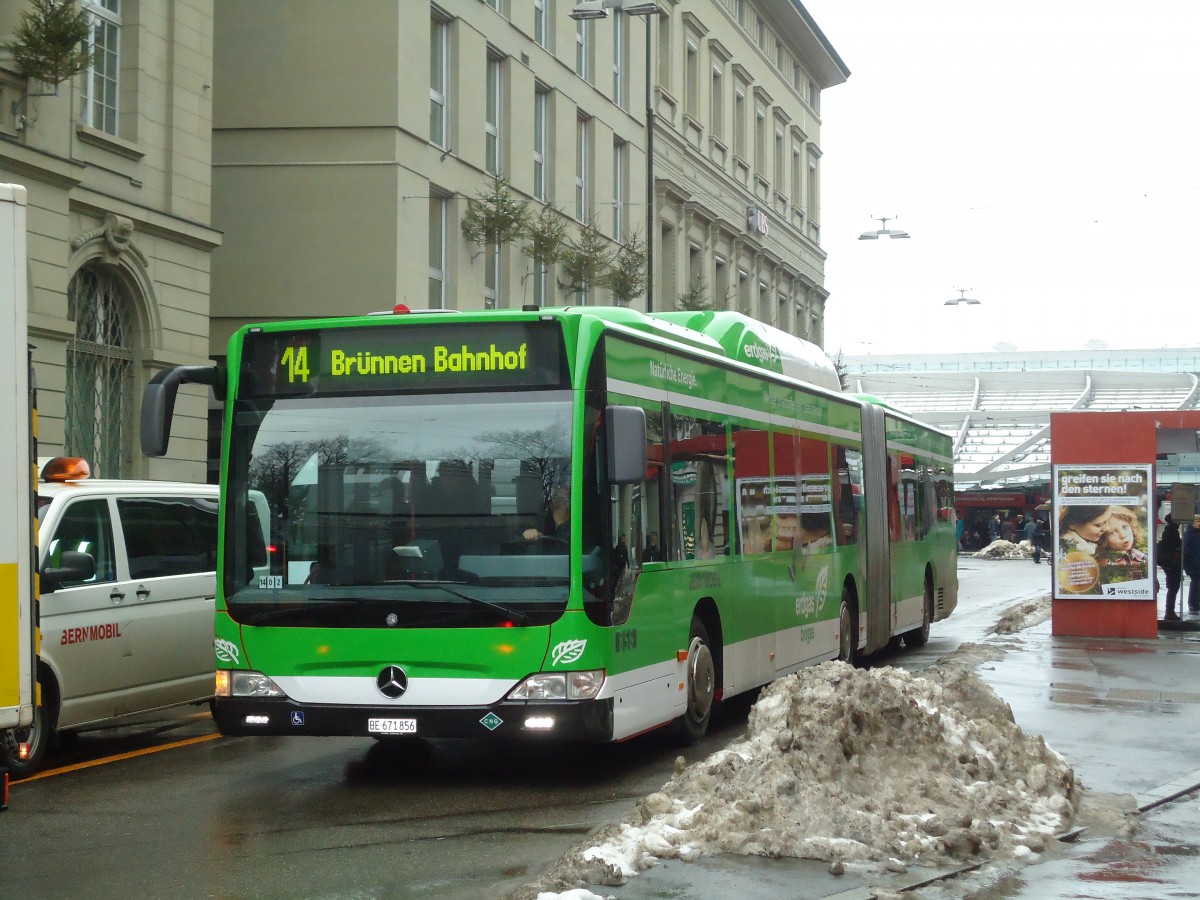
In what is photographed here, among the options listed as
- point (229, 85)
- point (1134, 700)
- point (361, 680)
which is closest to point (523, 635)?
point (361, 680)

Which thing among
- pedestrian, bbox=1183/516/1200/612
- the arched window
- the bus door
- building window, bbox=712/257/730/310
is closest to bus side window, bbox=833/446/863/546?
the bus door

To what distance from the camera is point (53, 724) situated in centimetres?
1059

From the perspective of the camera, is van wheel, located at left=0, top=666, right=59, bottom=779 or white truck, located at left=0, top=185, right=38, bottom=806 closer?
white truck, located at left=0, top=185, right=38, bottom=806

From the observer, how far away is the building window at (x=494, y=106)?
3331cm

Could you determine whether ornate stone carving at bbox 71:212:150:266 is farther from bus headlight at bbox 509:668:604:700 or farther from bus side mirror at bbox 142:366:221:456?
bus headlight at bbox 509:668:604:700

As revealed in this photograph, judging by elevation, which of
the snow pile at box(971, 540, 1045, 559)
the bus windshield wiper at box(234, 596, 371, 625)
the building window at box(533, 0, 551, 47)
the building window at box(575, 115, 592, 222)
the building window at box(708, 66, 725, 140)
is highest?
the building window at box(708, 66, 725, 140)

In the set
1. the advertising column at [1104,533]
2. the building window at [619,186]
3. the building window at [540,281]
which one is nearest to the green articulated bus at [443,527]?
the advertising column at [1104,533]

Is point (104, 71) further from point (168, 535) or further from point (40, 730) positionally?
point (40, 730)

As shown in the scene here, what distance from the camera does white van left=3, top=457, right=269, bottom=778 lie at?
10.5 m

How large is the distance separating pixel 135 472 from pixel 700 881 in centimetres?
1789

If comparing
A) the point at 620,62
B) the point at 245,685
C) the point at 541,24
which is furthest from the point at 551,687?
the point at 620,62

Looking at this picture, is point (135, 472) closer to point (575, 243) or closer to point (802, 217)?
point (575, 243)

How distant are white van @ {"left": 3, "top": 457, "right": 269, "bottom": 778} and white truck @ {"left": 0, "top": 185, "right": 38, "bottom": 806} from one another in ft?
10.3

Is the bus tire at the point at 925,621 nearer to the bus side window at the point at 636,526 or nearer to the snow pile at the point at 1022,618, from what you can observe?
the snow pile at the point at 1022,618
